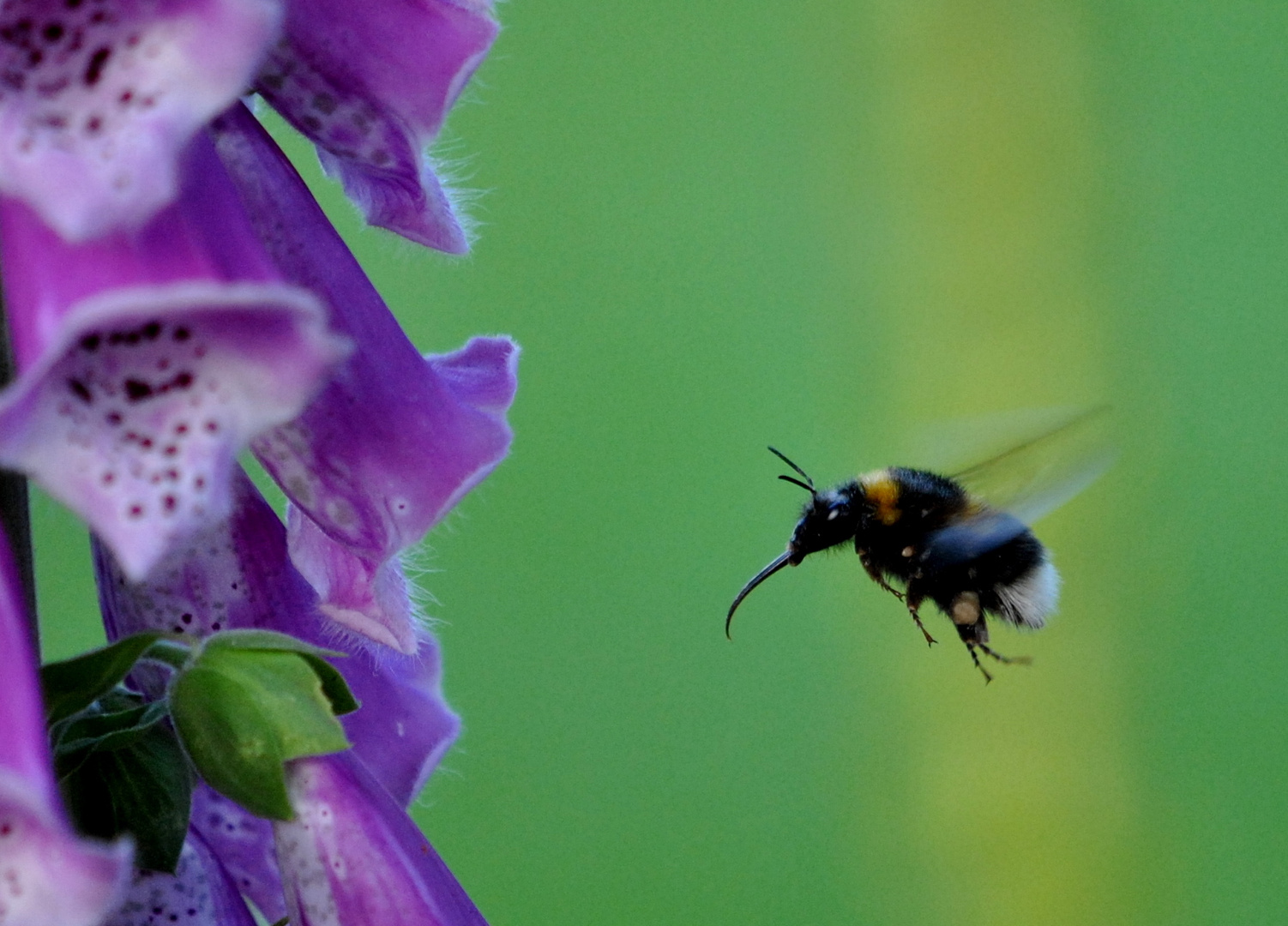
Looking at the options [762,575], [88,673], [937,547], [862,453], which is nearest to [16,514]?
[88,673]

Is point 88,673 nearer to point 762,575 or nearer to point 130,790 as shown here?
point 130,790

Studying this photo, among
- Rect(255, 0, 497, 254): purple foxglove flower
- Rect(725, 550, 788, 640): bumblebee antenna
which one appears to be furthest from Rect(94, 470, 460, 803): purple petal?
Rect(725, 550, 788, 640): bumblebee antenna

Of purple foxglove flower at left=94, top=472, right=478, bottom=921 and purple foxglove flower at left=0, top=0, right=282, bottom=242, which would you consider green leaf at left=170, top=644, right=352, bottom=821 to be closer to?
purple foxglove flower at left=94, top=472, right=478, bottom=921

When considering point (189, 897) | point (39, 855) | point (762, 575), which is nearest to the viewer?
point (39, 855)

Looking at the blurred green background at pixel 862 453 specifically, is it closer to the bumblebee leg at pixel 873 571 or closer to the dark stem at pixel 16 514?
the bumblebee leg at pixel 873 571

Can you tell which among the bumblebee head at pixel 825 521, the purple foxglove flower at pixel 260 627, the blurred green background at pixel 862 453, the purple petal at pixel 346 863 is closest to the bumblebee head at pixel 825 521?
the bumblebee head at pixel 825 521

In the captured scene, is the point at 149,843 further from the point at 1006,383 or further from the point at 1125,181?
the point at 1125,181
